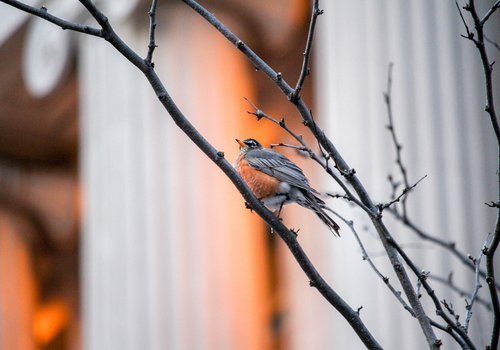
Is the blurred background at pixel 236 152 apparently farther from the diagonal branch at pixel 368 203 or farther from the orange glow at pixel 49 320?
the orange glow at pixel 49 320

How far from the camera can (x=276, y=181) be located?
3531 mm

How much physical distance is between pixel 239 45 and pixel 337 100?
4510 mm

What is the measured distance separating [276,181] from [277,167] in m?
0.13

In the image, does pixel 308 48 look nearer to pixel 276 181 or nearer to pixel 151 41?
pixel 151 41

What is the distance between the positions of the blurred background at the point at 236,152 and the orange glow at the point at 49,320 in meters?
2.20

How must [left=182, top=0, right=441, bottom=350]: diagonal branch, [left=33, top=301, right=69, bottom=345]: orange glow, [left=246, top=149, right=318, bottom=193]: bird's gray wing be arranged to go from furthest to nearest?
[left=33, top=301, right=69, bottom=345]: orange glow, [left=246, top=149, right=318, bottom=193]: bird's gray wing, [left=182, top=0, right=441, bottom=350]: diagonal branch

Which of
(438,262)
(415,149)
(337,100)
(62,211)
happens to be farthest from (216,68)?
(62,211)

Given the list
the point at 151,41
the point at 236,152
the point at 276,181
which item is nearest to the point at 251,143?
the point at 276,181

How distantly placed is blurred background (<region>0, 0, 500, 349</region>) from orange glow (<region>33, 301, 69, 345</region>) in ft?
7.23

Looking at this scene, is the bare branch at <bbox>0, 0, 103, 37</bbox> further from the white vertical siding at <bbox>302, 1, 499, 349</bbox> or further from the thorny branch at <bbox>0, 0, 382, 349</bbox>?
the white vertical siding at <bbox>302, 1, 499, 349</bbox>

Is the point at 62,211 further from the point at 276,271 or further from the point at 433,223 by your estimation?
the point at 433,223

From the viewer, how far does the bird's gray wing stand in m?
3.45

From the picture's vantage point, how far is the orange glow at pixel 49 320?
17.3 m

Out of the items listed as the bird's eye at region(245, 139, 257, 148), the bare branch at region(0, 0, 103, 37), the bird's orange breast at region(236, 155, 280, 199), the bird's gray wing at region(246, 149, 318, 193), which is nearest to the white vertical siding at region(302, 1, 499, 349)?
the bird's eye at region(245, 139, 257, 148)
